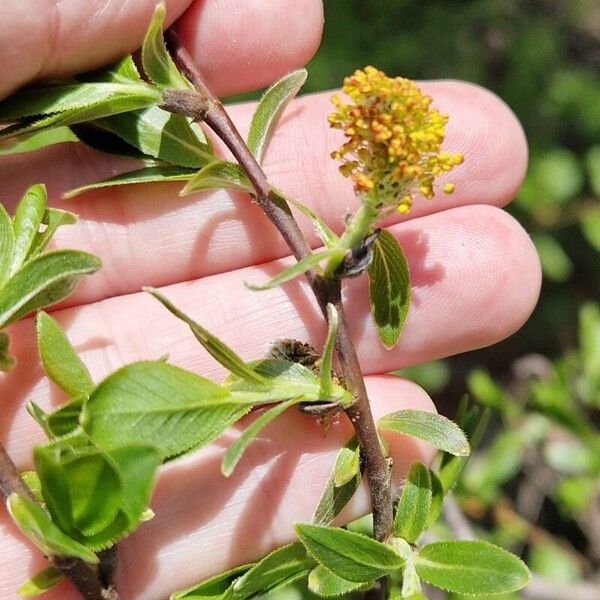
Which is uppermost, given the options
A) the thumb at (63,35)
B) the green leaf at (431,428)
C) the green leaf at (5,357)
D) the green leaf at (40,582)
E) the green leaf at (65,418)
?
the thumb at (63,35)

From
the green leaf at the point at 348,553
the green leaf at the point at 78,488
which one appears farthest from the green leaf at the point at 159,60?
the green leaf at the point at 348,553

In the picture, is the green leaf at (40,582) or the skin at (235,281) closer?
the green leaf at (40,582)

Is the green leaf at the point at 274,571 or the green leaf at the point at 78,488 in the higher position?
the green leaf at the point at 78,488

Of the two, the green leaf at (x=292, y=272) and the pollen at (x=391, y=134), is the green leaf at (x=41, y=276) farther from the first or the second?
the pollen at (x=391, y=134)

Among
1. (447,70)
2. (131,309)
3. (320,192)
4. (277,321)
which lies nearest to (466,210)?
(320,192)

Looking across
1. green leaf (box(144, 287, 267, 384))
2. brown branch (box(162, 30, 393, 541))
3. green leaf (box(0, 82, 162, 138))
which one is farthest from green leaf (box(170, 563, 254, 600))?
green leaf (box(0, 82, 162, 138))

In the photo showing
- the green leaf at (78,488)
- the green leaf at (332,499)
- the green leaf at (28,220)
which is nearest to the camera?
the green leaf at (78,488)

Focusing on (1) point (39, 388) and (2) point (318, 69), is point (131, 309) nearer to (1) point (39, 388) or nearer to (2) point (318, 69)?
(1) point (39, 388)
